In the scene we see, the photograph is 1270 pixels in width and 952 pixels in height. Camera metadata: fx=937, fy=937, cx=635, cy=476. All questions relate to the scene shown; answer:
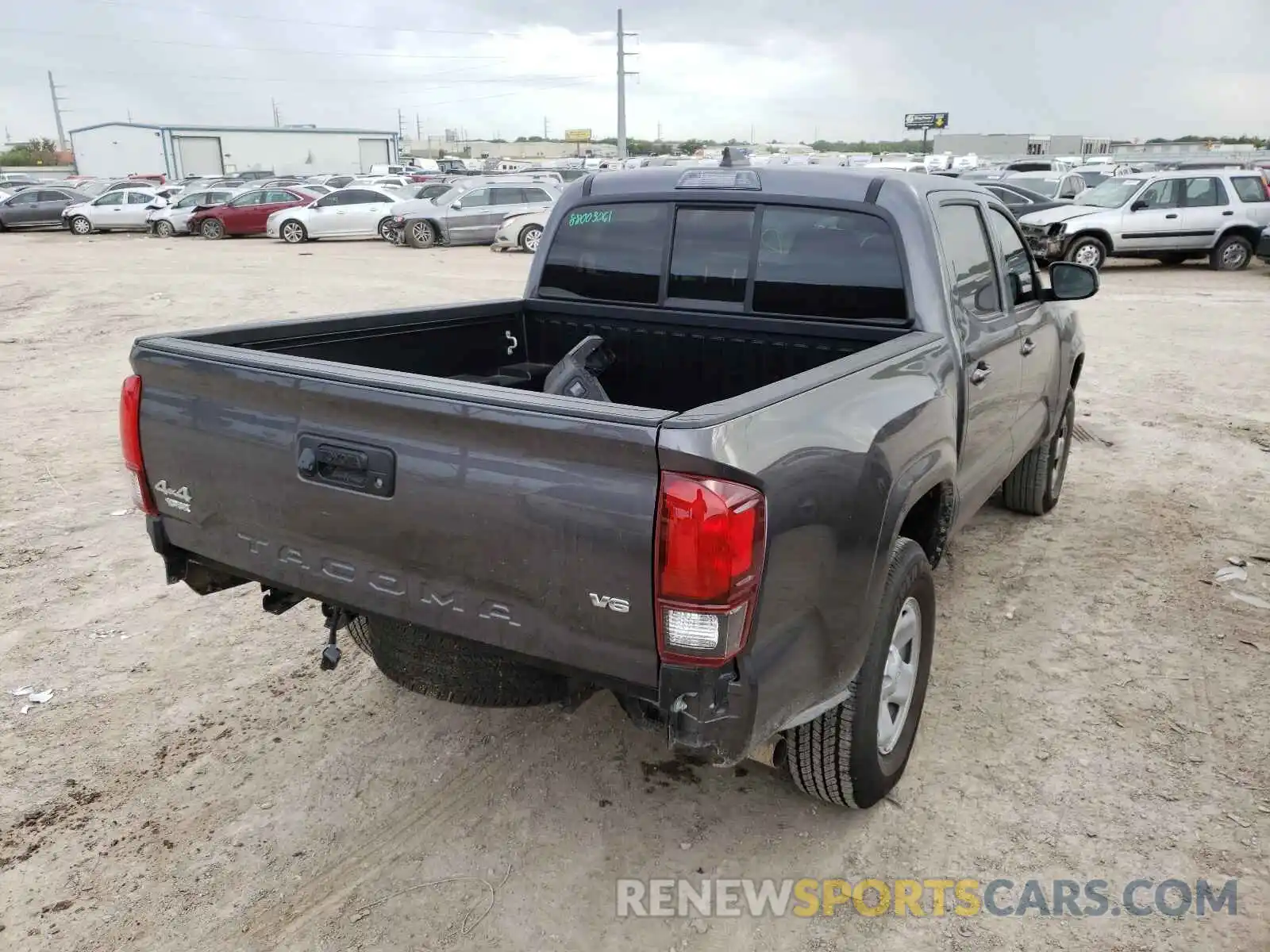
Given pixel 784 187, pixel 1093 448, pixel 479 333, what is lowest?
pixel 1093 448

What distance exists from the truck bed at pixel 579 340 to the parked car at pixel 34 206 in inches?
1317

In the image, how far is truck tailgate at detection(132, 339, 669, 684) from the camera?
6.89ft

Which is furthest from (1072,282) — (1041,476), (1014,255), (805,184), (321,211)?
(321,211)

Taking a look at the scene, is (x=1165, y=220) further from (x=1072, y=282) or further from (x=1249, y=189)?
(x=1072, y=282)

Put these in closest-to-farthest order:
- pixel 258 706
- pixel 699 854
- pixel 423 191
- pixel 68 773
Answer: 1. pixel 699 854
2. pixel 68 773
3. pixel 258 706
4. pixel 423 191

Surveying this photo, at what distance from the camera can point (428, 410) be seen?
226 cm

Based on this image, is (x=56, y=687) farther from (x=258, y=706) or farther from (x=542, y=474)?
(x=542, y=474)

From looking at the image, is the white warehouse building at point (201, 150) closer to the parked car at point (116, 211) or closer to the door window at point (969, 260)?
the parked car at point (116, 211)

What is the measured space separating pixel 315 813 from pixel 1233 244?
20.2 m

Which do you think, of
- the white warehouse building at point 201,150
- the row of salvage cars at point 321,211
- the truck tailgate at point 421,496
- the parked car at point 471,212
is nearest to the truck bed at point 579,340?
the truck tailgate at point 421,496

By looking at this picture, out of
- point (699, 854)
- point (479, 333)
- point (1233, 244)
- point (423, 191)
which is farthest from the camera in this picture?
point (423, 191)

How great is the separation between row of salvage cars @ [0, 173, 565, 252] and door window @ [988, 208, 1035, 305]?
1510 cm

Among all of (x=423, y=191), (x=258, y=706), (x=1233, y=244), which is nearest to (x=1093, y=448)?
(x=258, y=706)

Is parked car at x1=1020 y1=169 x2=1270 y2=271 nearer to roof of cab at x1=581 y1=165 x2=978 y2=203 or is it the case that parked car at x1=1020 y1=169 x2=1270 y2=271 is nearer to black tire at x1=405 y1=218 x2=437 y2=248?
black tire at x1=405 y1=218 x2=437 y2=248
